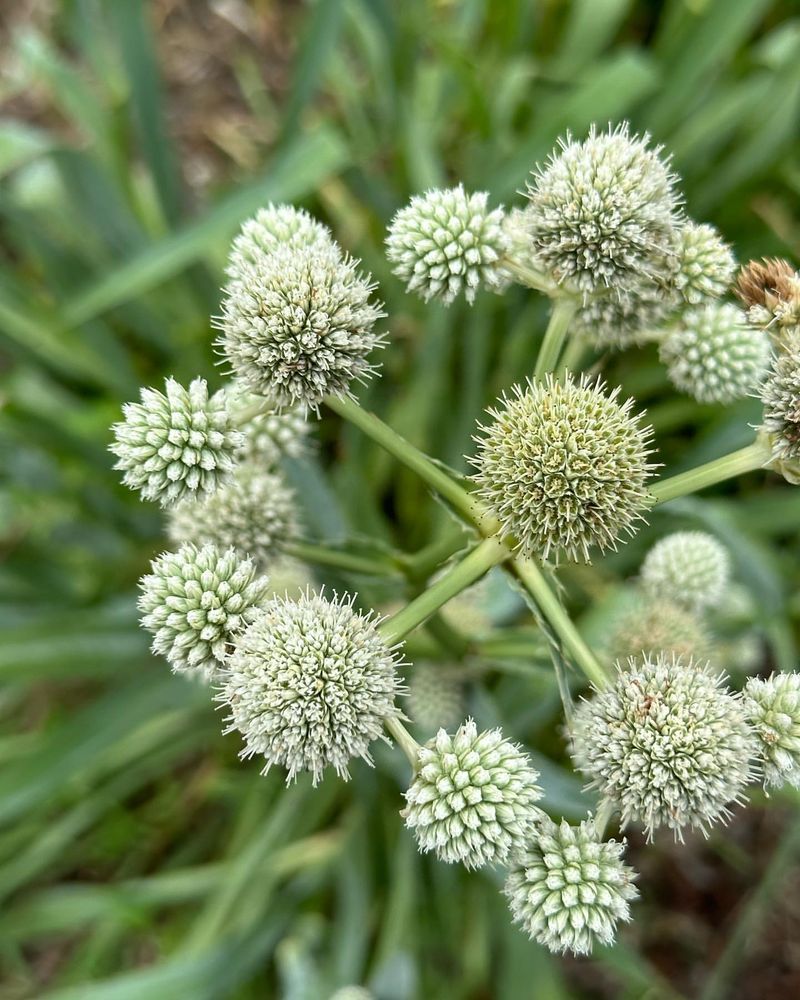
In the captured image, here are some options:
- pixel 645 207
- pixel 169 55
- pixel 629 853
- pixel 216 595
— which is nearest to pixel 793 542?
pixel 629 853

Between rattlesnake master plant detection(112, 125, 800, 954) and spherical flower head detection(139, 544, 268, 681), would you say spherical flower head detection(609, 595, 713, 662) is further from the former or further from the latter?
spherical flower head detection(139, 544, 268, 681)

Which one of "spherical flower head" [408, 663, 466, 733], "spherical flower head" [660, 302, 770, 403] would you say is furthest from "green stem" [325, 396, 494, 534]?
"spherical flower head" [408, 663, 466, 733]

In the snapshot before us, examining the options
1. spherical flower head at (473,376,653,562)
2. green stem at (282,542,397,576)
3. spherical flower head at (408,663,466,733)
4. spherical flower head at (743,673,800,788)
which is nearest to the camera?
spherical flower head at (473,376,653,562)

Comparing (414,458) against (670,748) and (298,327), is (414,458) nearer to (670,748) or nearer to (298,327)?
(298,327)

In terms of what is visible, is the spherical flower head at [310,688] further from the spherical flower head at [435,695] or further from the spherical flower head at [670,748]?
the spherical flower head at [435,695]

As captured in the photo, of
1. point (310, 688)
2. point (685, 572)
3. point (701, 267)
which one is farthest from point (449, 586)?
point (685, 572)

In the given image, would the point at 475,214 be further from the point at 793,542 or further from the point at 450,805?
the point at 793,542
